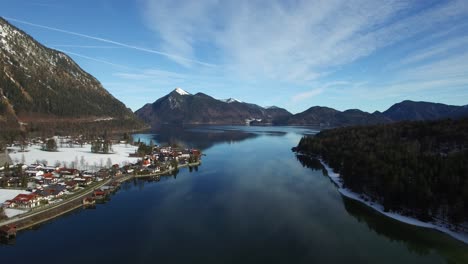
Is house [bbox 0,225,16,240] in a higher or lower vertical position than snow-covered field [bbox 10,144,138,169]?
lower

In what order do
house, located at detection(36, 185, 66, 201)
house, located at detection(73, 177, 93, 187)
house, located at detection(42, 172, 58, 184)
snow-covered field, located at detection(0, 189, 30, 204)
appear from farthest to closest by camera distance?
house, located at detection(42, 172, 58, 184) < house, located at detection(73, 177, 93, 187) < house, located at detection(36, 185, 66, 201) < snow-covered field, located at detection(0, 189, 30, 204)

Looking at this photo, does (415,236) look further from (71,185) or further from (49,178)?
(49,178)

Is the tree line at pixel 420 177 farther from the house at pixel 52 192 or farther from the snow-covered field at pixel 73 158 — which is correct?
the snow-covered field at pixel 73 158

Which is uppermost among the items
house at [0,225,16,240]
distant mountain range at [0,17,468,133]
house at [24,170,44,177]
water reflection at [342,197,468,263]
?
distant mountain range at [0,17,468,133]

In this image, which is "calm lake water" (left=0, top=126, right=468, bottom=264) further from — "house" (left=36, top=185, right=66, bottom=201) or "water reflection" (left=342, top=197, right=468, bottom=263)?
"house" (left=36, top=185, right=66, bottom=201)

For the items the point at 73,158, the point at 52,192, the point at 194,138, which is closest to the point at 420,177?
the point at 52,192

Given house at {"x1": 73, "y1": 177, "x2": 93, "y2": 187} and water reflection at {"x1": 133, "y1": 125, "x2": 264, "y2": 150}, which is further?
water reflection at {"x1": 133, "y1": 125, "x2": 264, "y2": 150}

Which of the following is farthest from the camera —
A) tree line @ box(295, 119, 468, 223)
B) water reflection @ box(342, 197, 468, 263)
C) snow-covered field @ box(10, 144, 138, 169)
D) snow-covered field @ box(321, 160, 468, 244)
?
snow-covered field @ box(10, 144, 138, 169)

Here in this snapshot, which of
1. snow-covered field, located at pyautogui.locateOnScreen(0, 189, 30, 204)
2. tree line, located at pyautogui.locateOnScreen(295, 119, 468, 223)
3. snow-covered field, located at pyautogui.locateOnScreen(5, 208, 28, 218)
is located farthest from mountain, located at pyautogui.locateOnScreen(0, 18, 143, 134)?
tree line, located at pyautogui.locateOnScreen(295, 119, 468, 223)
